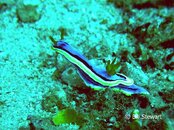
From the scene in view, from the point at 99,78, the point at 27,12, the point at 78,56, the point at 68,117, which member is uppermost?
the point at 27,12

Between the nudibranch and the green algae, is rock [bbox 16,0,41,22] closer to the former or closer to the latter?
the nudibranch

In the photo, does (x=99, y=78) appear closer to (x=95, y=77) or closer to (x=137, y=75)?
(x=95, y=77)

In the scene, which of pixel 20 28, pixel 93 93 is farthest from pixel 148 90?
pixel 20 28

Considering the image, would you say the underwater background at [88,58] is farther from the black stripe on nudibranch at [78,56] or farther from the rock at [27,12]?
the black stripe on nudibranch at [78,56]

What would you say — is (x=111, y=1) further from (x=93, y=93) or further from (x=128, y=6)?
(x=93, y=93)

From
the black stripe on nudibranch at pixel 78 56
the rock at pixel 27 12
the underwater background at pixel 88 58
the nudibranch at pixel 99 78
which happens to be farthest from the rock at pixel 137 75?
the rock at pixel 27 12

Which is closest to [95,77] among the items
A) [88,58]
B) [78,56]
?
[78,56]
